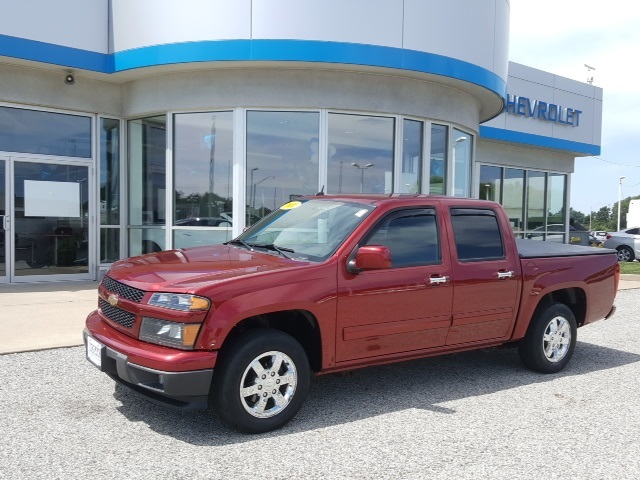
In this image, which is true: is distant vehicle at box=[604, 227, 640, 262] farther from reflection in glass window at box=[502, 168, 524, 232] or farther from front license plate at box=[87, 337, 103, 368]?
front license plate at box=[87, 337, 103, 368]

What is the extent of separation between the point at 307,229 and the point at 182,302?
1.51 metres

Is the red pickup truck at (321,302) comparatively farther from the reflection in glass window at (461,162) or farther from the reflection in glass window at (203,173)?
the reflection in glass window at (461,162)

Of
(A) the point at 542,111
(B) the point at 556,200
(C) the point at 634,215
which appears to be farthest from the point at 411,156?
(C) the point at 634,215

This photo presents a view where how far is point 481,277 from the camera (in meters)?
5.23

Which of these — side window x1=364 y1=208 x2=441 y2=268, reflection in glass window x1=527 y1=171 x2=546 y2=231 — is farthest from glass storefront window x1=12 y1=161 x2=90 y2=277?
reflection in glass window x1=527 y1=171 x2=546 y2=231

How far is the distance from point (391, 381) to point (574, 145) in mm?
15801

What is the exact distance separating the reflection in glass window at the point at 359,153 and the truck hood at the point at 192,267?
19.5ft

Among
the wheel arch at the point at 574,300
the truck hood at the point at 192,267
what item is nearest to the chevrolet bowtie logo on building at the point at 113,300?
the truck hood at the point at 192,267

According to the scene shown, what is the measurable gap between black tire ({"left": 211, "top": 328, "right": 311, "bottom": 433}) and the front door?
813 centimetres

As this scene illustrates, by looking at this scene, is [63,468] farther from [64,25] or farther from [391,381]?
[64,25]

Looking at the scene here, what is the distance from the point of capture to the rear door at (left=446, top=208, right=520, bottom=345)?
16.8 ft

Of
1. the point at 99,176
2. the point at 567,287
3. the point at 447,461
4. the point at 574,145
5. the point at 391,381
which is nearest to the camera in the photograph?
the point at 447,461

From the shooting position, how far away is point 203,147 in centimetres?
1076

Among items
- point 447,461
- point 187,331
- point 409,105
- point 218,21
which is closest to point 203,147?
point 218,21
